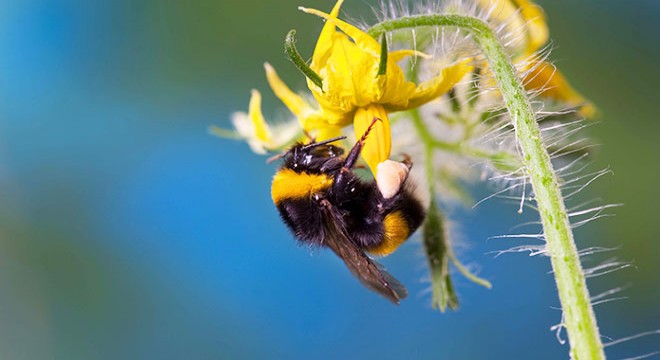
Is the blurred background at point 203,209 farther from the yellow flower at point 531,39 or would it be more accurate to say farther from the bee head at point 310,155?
the bee head at point 310,155

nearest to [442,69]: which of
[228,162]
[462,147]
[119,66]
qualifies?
[462,147]

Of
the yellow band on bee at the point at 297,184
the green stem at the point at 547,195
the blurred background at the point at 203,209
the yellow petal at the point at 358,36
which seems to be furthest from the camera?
the blurred background at the point at 203,209

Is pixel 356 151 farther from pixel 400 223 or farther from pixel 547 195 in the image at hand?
pixel 547 195

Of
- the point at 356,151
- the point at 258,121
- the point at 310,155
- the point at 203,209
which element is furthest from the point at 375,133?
→ the point at 203,209

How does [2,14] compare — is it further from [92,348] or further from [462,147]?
[462,147]

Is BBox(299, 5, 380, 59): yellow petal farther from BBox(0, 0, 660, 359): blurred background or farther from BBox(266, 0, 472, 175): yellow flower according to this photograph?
BBox(0, 0, 660, 359): blurred background

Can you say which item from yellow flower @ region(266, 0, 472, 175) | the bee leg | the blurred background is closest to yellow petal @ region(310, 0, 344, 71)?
yellow flower @ region(266, 0, 472, 175)

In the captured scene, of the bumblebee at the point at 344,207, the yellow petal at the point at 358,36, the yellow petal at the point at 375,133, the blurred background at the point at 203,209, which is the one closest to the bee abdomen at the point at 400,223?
the bumblebee at the point at 344,207
